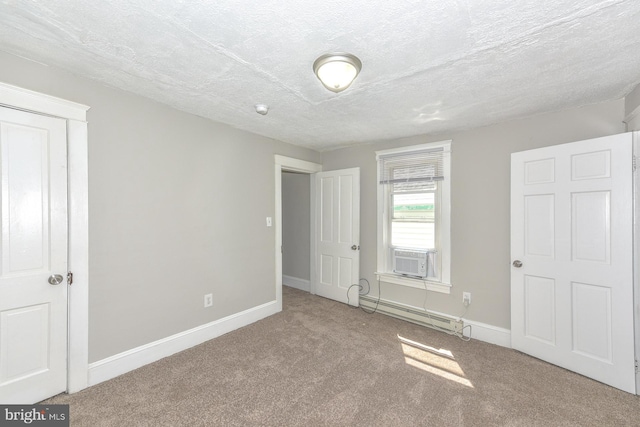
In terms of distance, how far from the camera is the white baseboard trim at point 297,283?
4656 millimetres

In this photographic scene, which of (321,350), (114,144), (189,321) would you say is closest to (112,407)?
(189,321)

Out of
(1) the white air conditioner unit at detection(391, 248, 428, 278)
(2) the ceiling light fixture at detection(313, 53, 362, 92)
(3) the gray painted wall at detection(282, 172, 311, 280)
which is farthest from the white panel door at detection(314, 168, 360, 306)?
(2) the ceiling light fixture at detection(313, 53, 362, 92)

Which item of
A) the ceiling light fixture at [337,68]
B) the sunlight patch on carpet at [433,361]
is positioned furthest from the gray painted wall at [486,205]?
the ceiling light fixture at [337,68]

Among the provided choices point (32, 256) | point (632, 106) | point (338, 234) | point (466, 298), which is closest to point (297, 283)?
point (338, 234)

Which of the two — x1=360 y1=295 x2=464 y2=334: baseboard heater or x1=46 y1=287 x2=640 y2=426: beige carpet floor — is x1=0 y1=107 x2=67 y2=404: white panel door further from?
x1=360 y1=295 x2=464 y2=334: baseboard heater

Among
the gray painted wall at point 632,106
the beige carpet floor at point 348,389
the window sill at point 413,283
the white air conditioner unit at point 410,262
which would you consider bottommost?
the beige carpet floor at point 348,389

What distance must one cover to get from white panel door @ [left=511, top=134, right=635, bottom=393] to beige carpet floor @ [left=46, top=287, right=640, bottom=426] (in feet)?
0.85

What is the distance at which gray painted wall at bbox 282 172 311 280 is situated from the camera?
471cm

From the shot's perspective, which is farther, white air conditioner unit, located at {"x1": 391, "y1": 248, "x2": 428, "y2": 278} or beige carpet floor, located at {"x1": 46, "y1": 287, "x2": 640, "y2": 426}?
white air conditioner unit, located at {"x1": 391, "y1": 248, "x2": 428, "y2": 278}

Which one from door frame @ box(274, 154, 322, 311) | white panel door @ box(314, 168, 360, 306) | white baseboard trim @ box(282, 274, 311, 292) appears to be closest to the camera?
door frame @ box(274, 154, 322, 311)

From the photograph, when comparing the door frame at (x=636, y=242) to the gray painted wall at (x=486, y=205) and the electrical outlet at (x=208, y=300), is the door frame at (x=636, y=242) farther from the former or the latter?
the electrical outlet at (x=208, y=300)

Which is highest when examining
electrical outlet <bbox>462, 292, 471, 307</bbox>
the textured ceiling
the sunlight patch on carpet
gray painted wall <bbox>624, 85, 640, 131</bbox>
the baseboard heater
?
the textured ceiling

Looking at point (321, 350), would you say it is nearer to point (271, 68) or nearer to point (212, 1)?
point (271, 68)

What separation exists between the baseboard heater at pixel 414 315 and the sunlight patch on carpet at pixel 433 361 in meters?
0.48
